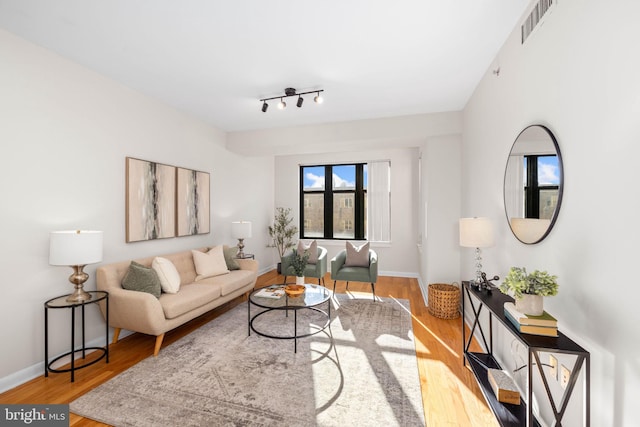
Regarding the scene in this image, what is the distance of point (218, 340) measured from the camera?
2986 millimetres

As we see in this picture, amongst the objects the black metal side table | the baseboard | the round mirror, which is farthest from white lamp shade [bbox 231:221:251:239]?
the round mirror

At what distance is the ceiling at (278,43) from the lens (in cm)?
193

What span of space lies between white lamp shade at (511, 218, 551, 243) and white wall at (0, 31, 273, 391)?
12.7 feet

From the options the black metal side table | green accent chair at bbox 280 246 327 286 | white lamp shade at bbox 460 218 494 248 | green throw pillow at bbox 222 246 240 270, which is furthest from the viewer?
green accent chair at bbox 280 246 327 286

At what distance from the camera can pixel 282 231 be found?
6250 millimetres

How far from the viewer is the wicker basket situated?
3557mm

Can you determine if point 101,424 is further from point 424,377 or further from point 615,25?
point 615,25

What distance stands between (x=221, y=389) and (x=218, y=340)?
866 millimetres

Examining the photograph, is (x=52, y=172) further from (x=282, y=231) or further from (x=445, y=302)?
(x=445, y=302)

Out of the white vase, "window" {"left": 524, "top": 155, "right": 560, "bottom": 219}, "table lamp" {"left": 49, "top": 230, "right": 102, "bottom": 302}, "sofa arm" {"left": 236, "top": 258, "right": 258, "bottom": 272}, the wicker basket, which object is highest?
"window" {"left": 524, "top": 155, "right": 560, "bottom": 219}

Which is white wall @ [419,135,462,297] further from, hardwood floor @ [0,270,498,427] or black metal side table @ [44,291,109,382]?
black metal side table @ [44,291,109,382]

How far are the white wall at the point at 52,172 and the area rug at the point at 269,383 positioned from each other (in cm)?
84

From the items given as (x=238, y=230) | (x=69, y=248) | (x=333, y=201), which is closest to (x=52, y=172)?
(x=69, y=248)

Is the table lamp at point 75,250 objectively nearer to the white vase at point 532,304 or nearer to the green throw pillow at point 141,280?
the green throw pillow at point 141,280
